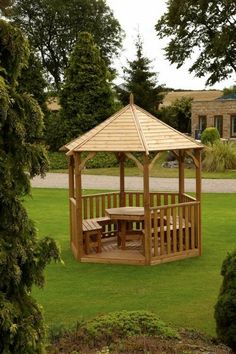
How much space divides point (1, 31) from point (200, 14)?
4289 cm

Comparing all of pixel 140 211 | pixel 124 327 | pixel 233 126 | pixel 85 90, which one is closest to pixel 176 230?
pixel 140 211

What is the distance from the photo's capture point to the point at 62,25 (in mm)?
60094

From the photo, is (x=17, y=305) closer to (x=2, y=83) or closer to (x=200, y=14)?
(x=2, y=83)

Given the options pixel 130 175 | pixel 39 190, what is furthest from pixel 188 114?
pixel 39 190

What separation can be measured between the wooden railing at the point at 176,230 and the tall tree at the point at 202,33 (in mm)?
33386

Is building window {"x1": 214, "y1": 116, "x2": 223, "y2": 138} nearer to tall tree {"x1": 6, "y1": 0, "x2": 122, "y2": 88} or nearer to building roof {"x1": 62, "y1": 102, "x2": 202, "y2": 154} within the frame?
tall tree {"x1": 6, "y1": 0, "x2": 122, "y2": 88}

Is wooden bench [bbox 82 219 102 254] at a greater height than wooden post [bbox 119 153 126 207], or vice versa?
wooden post [bbox 119 153 126 207]

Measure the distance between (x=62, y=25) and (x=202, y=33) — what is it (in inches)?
775

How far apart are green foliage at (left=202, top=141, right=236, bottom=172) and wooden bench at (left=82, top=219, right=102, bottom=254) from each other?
696 inches

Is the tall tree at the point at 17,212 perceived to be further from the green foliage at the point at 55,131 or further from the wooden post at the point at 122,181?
the green foliage at the point at 55,131

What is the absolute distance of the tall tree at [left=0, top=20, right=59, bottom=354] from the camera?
455cm

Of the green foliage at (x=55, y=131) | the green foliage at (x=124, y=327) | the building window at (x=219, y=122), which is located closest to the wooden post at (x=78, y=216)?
the green foliage at (x=124, y=327)

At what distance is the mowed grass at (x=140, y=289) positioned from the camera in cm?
851

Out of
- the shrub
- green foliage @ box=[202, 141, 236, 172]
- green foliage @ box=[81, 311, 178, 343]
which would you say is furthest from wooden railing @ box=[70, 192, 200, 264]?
the shrub
